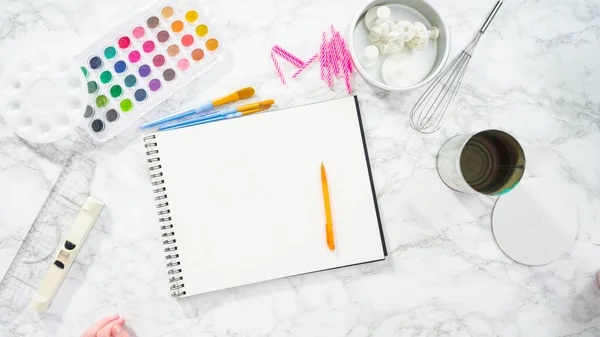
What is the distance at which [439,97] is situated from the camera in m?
0.74

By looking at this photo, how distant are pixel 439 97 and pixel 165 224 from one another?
1.56 ft

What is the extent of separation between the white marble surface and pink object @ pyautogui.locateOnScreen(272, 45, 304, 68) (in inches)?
0.5

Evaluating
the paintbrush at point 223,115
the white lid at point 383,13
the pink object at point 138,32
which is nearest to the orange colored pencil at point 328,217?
the paintbrush at point 223,115

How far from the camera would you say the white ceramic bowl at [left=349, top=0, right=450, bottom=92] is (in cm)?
67

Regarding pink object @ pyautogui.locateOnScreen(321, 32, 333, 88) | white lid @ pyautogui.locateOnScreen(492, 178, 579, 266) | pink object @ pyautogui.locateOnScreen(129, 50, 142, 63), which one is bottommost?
white lid @ pyautogui.locateOnScreen(492, 178, 579, 266)

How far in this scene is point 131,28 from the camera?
2.38 feet

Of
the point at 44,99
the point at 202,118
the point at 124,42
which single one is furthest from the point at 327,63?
the point at 44,99

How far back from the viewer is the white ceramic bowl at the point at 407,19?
0.67 meters

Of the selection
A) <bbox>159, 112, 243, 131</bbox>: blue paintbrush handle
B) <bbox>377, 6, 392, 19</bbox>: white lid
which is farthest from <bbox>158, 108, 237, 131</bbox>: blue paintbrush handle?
<bbox>377, 6, 392, 19</bbox>: white lid

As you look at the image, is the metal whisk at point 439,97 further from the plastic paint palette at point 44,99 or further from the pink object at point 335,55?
the plastic paint palette at point 44,99

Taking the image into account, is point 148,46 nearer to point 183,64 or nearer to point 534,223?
point 183,64

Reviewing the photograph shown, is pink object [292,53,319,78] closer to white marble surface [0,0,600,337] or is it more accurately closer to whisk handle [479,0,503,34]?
white marble surface [0,0,600,337]

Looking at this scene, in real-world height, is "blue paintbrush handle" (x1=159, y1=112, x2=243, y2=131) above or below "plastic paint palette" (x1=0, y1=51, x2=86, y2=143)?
below

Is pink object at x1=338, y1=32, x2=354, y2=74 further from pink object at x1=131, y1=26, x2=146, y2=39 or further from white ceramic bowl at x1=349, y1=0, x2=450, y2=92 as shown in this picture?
pink object at x1=131, y1=26, x2=146, y2=39
